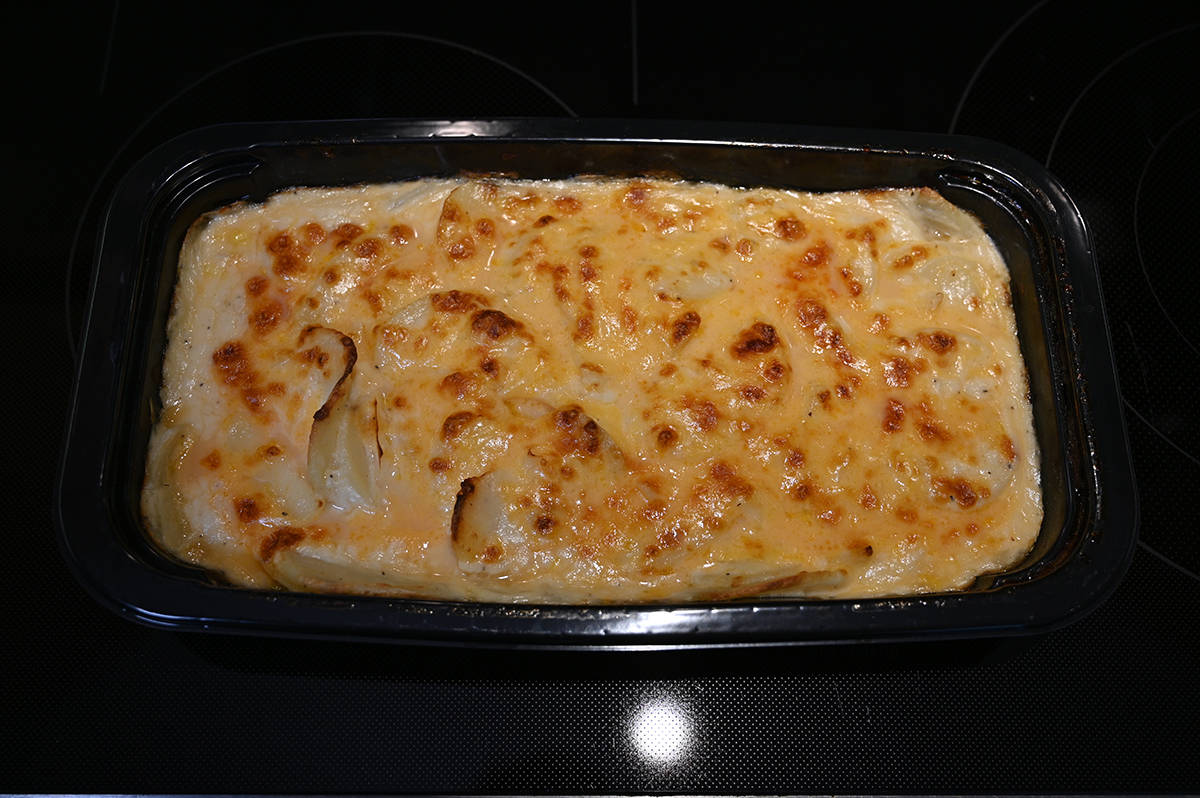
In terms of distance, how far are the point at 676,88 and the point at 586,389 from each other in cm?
132

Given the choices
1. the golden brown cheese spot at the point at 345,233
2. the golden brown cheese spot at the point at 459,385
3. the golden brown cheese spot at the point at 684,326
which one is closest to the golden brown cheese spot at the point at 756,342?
the golden brown cheese spot at the point at 684,326

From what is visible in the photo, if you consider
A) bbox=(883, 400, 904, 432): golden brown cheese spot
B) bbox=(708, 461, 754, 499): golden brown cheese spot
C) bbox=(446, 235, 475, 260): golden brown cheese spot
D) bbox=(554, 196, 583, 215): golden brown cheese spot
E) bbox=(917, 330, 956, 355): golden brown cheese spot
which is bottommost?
bbox=(708, 461, 754, 499): golden brown cheese spot

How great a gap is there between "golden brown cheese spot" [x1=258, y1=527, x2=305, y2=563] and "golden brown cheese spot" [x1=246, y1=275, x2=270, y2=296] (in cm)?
61

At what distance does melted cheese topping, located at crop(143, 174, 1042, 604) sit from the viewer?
2004 mm

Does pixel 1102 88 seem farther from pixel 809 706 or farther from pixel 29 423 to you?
pixel 29 423

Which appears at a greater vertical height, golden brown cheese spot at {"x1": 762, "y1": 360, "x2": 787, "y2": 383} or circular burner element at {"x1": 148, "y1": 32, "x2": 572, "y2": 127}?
circular burner element at {"x1": 148, "y1": 32, "x2": 572, "y2": 127}

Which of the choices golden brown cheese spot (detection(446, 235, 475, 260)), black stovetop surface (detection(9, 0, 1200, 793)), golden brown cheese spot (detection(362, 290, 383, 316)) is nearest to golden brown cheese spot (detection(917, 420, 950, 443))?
black stovetop surface (detection(9, 0, 1200, 793))

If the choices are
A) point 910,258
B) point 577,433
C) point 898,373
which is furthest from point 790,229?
point 577,433

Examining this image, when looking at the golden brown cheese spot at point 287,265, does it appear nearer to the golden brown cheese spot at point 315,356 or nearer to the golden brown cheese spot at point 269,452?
the golden brown cheese spot at point 315,356

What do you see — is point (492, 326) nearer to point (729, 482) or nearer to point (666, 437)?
point (666, 437)

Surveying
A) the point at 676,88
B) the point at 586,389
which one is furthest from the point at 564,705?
the point at 676,88

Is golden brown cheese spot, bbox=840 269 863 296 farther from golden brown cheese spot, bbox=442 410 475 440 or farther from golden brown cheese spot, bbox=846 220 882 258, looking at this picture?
golden brown cheese spot, bbox=442 410 475 440

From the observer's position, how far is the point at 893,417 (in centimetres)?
213

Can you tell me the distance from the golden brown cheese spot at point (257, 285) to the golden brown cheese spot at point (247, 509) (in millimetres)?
522
